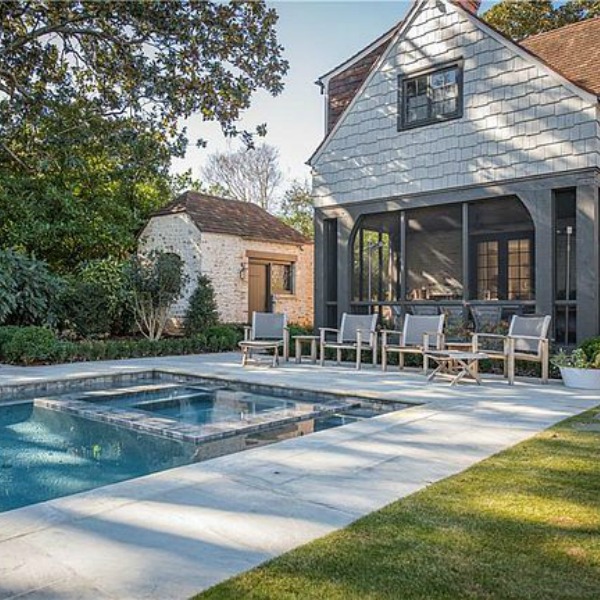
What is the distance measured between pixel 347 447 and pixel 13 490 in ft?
8.32

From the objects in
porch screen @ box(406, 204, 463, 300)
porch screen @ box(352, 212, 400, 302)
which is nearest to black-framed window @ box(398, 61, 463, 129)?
porch screen @ box(352, 212, 400, 302)

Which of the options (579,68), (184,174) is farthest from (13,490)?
(184,174)

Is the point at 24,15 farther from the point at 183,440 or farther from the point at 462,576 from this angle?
the point at 462,576

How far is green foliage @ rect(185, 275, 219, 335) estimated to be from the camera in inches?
643

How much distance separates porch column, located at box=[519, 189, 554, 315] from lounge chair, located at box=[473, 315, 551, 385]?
2.41 feet

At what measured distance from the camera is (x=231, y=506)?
325 cm

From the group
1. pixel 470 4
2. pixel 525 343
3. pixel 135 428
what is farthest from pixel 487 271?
pixel 135 428

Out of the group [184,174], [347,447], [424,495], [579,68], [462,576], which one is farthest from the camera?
[184,174]

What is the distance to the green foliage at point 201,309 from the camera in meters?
16.3

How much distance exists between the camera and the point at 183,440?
5352mm

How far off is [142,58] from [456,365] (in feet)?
27.0

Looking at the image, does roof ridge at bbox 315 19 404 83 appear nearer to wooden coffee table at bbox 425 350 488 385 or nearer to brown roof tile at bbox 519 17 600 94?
brown roof tile at bbox 519 17 600 94

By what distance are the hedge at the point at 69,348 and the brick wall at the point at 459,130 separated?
466 centimetres

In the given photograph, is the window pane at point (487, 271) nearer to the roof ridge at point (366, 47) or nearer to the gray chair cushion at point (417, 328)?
the gray chair cushion at point (417, 328)
